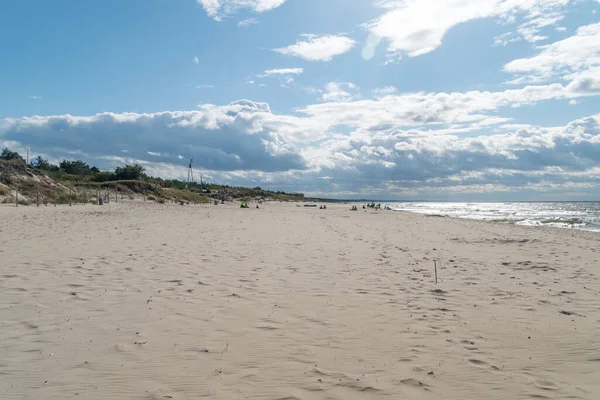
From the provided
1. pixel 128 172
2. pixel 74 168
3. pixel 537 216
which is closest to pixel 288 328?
pixel 537 216

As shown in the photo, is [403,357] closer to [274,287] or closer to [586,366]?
[586,366]

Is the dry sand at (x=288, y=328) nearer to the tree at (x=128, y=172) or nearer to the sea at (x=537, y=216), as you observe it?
the sea at (x=537, y=216)

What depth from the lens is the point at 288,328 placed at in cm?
541

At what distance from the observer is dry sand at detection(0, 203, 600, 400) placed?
3859 millimetres

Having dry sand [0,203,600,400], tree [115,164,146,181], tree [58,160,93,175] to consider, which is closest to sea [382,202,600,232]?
dry sand [0,203,600,400]

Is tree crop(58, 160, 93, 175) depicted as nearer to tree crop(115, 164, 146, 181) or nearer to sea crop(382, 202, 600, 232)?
tree crop(115, 164, 146, 181)

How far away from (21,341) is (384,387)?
4.33 meters

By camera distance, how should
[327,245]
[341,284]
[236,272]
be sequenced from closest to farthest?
1. [341,284]
2. [236,272]
3. [327,245]

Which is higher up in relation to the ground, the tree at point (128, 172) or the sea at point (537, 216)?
the tree at point (128, 172)

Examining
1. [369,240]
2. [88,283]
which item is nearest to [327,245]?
[369,240]

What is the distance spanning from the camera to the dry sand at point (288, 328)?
3.86 metres

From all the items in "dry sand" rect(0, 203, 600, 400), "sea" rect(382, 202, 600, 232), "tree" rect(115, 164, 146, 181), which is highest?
"tree" rect(115, 164, 146, 181)

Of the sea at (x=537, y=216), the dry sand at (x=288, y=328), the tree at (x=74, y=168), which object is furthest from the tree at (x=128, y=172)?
the dry sand at (x=288, y=328)

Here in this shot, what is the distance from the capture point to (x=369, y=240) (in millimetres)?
15766
